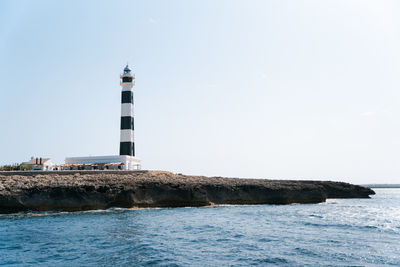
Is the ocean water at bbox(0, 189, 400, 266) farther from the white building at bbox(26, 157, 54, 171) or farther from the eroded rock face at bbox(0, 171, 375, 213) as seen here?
the white building at bbox(26, 157, 54, 171)

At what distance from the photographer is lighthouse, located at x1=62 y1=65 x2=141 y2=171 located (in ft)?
151

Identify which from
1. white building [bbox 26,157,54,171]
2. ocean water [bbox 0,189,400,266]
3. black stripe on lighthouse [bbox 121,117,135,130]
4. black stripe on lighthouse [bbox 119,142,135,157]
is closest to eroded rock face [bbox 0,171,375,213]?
black stripe on lighthouse [bbox 119,142,135,157]

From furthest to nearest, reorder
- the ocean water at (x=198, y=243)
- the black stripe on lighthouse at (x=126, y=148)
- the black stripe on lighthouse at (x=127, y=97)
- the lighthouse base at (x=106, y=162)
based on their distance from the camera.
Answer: the black stripe on lighthouse at (x=127, y=97), the black stripe on lighthouse at (x=126, y=148), the lighthouse base at (x=106, y=162), the ocean water at (x=198, y=243)

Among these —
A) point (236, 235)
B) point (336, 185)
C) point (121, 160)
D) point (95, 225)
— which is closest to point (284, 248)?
point (236, 235)

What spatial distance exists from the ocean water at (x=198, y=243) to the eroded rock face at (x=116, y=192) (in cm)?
885

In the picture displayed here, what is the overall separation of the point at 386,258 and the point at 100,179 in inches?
1101

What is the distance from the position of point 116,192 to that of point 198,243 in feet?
59.8

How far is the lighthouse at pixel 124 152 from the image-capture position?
1816 inches

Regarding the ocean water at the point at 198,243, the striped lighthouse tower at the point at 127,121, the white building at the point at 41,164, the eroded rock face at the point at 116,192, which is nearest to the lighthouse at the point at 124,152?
the striped lighthouse tower at the point at 127,121

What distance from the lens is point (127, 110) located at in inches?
1927

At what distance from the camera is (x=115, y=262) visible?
38.2 ft

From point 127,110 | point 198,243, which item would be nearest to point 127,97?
point 127,110

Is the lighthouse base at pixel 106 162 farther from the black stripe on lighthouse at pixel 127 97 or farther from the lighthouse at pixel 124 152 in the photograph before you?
the black stripe on lighthouse at pixel 127 97

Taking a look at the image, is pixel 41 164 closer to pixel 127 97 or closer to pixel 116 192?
pixel 127 97
